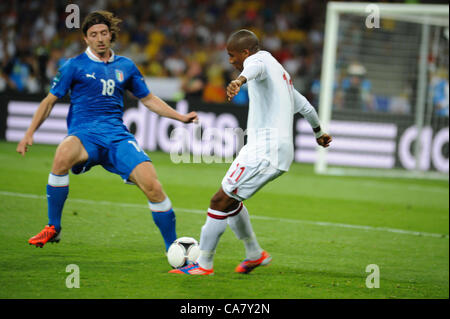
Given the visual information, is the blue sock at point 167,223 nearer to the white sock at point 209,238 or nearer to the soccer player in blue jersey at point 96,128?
the soccer player in blue jersey at point 96,128

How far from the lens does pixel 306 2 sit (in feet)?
69.9

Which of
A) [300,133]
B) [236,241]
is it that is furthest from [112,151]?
[300,133]

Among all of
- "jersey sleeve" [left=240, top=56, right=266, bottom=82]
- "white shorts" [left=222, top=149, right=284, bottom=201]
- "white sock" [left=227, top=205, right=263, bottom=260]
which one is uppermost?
"jersey sleeve" [left=240, top=56, right=266, bottom=82]

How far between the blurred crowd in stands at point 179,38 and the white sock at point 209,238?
39.9ft

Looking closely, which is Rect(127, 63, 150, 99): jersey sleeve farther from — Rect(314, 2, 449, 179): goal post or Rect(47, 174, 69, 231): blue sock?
Rect(314, 2, 449, 179): goal post

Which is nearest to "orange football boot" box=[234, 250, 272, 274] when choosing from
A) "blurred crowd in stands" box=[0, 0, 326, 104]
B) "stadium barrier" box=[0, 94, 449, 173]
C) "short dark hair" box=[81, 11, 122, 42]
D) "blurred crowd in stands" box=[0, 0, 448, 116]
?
A: "short dark hair" box=[81, 11, 122, 42]

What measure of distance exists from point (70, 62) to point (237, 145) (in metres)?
9.61

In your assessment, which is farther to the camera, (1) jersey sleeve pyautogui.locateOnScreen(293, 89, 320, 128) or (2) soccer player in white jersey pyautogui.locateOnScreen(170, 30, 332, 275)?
(1) jersey sleeve pyautogui.locateOnScreen(293, 89, 320, 128)

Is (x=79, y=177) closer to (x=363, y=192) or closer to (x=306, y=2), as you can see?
(x=363, y=192)

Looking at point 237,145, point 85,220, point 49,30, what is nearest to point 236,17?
point 49,30

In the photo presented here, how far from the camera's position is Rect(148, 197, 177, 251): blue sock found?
5.71 m

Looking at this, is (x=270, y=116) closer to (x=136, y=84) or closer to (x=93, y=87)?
(x=136, y=84)

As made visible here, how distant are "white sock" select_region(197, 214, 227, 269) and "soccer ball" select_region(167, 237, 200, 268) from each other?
16 cm

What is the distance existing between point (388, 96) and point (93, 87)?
10.7m
